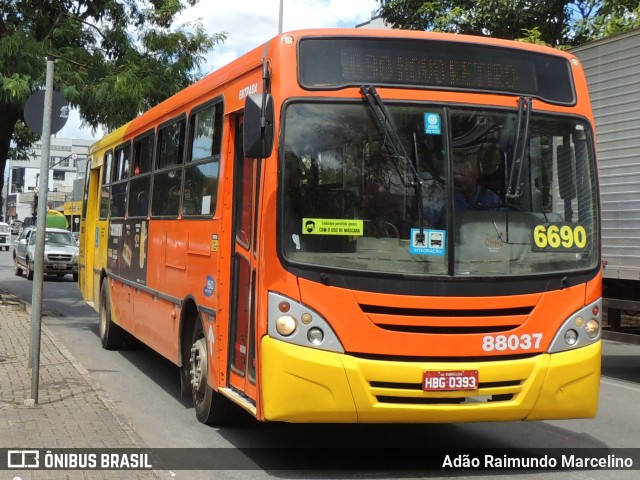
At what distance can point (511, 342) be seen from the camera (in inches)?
244

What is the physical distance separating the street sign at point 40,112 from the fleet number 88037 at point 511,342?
181 inches

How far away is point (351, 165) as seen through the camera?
6176 mm

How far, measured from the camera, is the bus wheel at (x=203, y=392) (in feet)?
25.2

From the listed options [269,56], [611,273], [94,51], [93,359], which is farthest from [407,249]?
[94,51]

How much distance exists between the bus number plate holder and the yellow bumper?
3 centimetres

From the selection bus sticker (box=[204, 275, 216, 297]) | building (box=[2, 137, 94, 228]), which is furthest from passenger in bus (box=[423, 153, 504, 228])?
building (box=[2, 137, 94, 228])

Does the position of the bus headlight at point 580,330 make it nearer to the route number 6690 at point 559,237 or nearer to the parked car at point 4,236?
the route number 6690 at point 559,237

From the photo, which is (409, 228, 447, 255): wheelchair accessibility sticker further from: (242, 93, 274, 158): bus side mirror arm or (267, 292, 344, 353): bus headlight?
(242, 93, 274, 158): bus side mirror arm

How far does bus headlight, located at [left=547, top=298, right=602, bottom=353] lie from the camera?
635 centimetres

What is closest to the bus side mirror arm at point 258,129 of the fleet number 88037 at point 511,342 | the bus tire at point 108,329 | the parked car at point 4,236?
the fleet number 88037 at point 511,342

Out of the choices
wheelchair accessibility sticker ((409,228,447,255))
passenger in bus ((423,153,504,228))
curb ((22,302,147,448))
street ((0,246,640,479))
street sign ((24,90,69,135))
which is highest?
street sign ((24,90,69,135))

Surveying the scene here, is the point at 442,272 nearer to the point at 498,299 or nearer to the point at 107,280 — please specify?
the point at 498,299

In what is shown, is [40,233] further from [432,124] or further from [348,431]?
[432,124]

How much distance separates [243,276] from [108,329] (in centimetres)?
641
